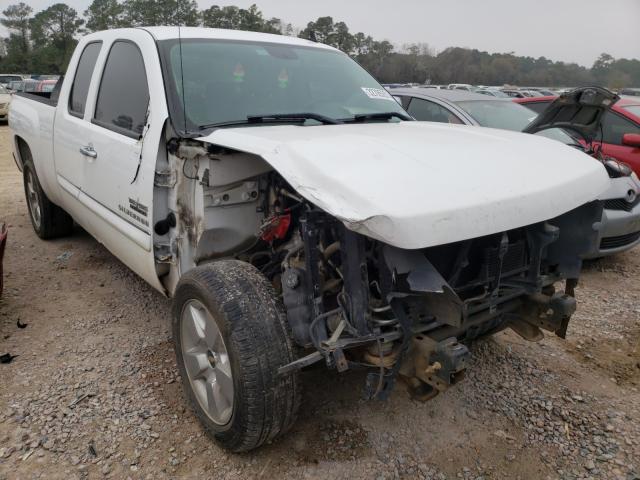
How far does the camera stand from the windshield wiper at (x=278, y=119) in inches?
108

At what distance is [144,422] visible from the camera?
8.59 ft

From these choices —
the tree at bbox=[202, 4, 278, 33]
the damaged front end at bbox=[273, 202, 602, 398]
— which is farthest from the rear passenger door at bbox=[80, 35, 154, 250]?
the tree at bbox=[202, 4, 278, 33]

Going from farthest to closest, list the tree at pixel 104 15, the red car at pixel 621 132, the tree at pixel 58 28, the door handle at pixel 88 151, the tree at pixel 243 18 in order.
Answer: the tree at pixel 58 28, the tree at pixel 104 15, the tree at pixel 243 18, the red car at pixel 621 132, the door handle at pixel 88 151

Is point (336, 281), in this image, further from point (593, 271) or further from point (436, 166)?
point (593, 271)

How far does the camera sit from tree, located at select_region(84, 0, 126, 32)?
57.2 m

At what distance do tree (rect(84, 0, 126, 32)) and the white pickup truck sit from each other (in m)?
57.9

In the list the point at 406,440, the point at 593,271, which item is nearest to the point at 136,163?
the point at 406,440

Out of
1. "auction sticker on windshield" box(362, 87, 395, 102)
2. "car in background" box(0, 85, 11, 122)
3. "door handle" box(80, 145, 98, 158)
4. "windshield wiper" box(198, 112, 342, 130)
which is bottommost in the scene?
"car in background" box(0, 85, 11, 122)

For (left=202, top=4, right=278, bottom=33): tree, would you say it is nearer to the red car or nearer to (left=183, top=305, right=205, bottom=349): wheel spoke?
the red car

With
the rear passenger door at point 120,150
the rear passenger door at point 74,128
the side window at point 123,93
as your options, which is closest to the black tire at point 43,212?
the rear passenger door at point 74,128

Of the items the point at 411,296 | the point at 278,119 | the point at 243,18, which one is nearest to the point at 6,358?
the point at 278,119

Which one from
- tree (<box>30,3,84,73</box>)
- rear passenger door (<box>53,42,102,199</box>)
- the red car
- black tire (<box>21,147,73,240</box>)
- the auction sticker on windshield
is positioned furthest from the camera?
tree (<box>30,3,84,73</box>)

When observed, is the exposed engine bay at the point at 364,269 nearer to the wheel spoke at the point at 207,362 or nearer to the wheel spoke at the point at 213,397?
the wheel spoke at the point at 207,362

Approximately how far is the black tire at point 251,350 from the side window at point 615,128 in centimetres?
545
